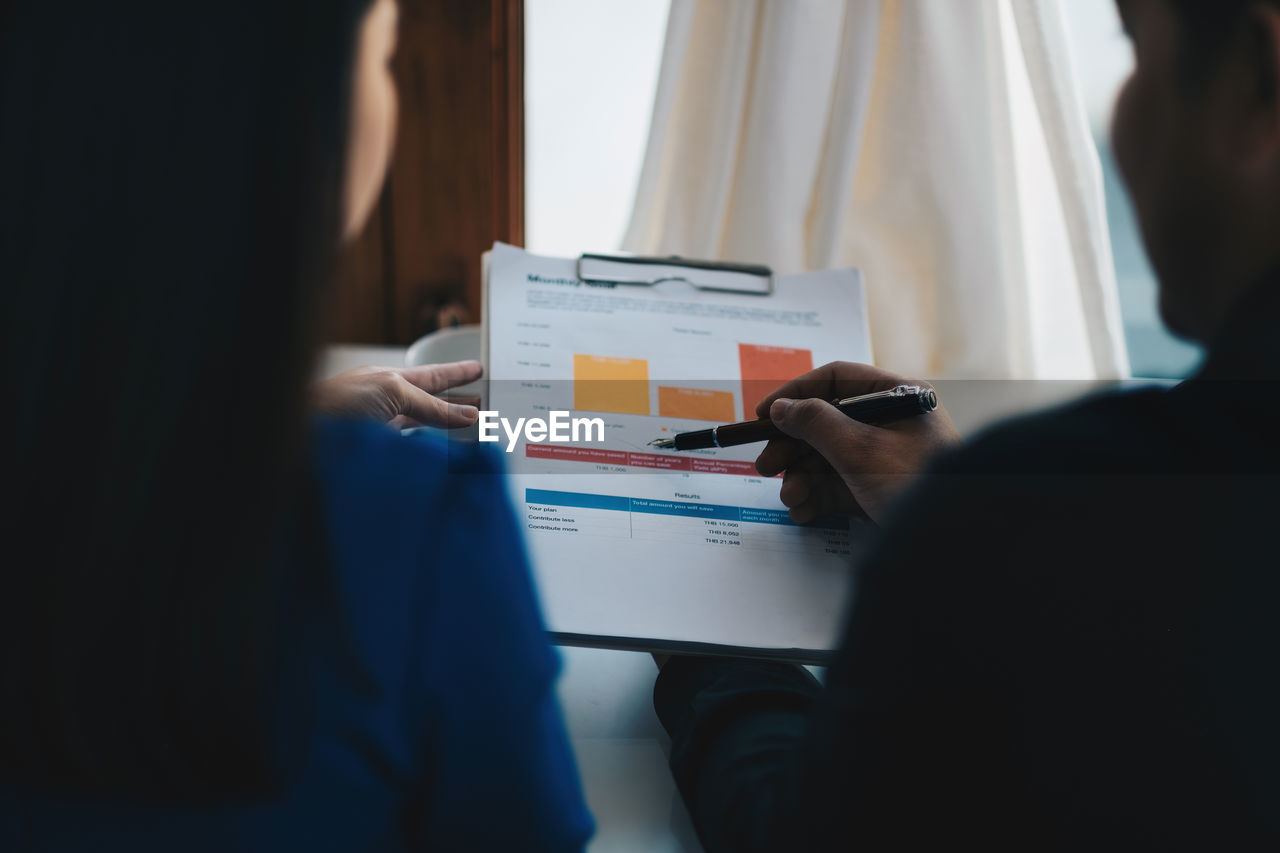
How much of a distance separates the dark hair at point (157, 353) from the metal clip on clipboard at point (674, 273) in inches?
21.1

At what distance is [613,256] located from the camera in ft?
2.75

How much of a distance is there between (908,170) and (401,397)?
2.34 feet

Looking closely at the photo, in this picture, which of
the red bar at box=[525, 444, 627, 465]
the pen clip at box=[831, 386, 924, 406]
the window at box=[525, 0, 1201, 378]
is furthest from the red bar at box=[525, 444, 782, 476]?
the window at box=[525, 0, 1201, 378]

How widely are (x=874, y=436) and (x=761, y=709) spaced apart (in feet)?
0.79

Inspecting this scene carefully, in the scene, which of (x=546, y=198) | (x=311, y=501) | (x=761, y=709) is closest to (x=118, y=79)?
(x=311, y=501)

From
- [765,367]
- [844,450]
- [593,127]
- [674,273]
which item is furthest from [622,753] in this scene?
[593,127]

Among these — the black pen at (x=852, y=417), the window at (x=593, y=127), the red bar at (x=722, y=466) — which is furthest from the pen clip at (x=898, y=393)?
the window at (x=593, y=127)

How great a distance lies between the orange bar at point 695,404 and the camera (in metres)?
0.72

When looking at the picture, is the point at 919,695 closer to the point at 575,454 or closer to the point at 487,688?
the point at 487,688

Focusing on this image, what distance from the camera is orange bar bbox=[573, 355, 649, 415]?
71cm

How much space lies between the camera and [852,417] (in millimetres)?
646

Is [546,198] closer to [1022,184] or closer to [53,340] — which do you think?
[1022,184]

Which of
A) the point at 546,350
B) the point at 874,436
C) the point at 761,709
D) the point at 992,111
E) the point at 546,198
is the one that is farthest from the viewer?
the point at 546,198

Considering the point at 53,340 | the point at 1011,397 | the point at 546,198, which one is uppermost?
the point at 546,198
